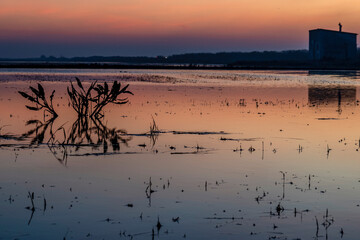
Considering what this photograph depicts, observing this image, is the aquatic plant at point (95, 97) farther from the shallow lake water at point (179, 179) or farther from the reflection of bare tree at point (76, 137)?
the reflection of bare tree at point (76, 137)

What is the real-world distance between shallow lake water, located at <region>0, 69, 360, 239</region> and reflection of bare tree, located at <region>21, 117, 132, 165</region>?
0.12 feet

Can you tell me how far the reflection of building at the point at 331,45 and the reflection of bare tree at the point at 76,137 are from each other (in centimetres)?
9859

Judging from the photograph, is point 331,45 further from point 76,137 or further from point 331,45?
point 76,137

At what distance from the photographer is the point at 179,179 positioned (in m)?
12.7

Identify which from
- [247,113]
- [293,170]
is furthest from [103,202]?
[247,113]

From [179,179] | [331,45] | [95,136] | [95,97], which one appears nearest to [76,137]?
[95,136]

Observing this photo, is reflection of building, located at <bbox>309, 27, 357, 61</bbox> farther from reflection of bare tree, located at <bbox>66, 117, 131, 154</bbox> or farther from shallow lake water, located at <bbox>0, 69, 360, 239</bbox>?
reflection of bare tree, located at <bbox>66, 117, 131, 154</bbox>

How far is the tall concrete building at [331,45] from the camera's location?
381 feet

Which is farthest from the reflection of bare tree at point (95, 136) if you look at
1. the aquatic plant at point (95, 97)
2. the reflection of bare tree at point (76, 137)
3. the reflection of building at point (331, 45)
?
the reflection of building at point (331, 45)

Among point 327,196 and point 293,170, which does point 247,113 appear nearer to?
point 293,170

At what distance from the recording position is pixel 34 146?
1720 centimetres

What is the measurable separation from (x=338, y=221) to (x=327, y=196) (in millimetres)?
1726

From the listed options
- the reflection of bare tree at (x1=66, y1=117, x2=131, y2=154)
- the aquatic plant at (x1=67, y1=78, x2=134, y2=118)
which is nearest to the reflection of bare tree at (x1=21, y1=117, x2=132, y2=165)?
the reflection of bare tree at (x1=66, y1=117, x2=131, y2=154)

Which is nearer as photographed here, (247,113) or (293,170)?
(293,170)
